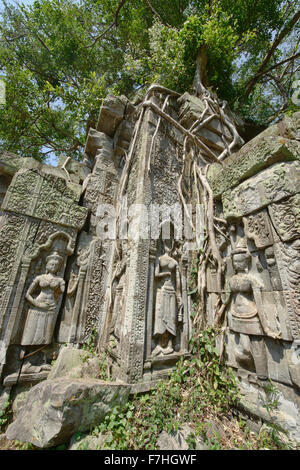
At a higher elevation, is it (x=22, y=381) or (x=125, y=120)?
(x=125, y=120)

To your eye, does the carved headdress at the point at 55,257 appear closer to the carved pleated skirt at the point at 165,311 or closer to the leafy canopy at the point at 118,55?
the carved pleated skirt at the point at 165,311

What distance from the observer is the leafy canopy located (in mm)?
6250

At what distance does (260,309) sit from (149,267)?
1.63m

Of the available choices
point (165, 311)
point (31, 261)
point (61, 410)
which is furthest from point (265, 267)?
point (31, 261)

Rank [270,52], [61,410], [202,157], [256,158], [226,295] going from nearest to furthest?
[61,410] → [256,158] → [226,295] → [202,157] → [270,52]

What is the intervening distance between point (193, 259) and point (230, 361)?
1.65m

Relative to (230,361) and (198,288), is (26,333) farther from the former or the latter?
(230,361)

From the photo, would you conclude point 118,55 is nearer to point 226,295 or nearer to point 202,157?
point 202,157

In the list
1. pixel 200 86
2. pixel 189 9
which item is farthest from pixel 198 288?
pixel 189 9

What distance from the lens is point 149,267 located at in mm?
3352

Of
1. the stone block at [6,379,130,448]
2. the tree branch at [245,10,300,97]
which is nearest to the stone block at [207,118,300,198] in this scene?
the stone block at [6,379,130,448]

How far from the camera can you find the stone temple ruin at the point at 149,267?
2354 millimetres

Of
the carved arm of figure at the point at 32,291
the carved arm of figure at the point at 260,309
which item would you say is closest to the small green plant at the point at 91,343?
the carved arm of figure at the point at 32,291
